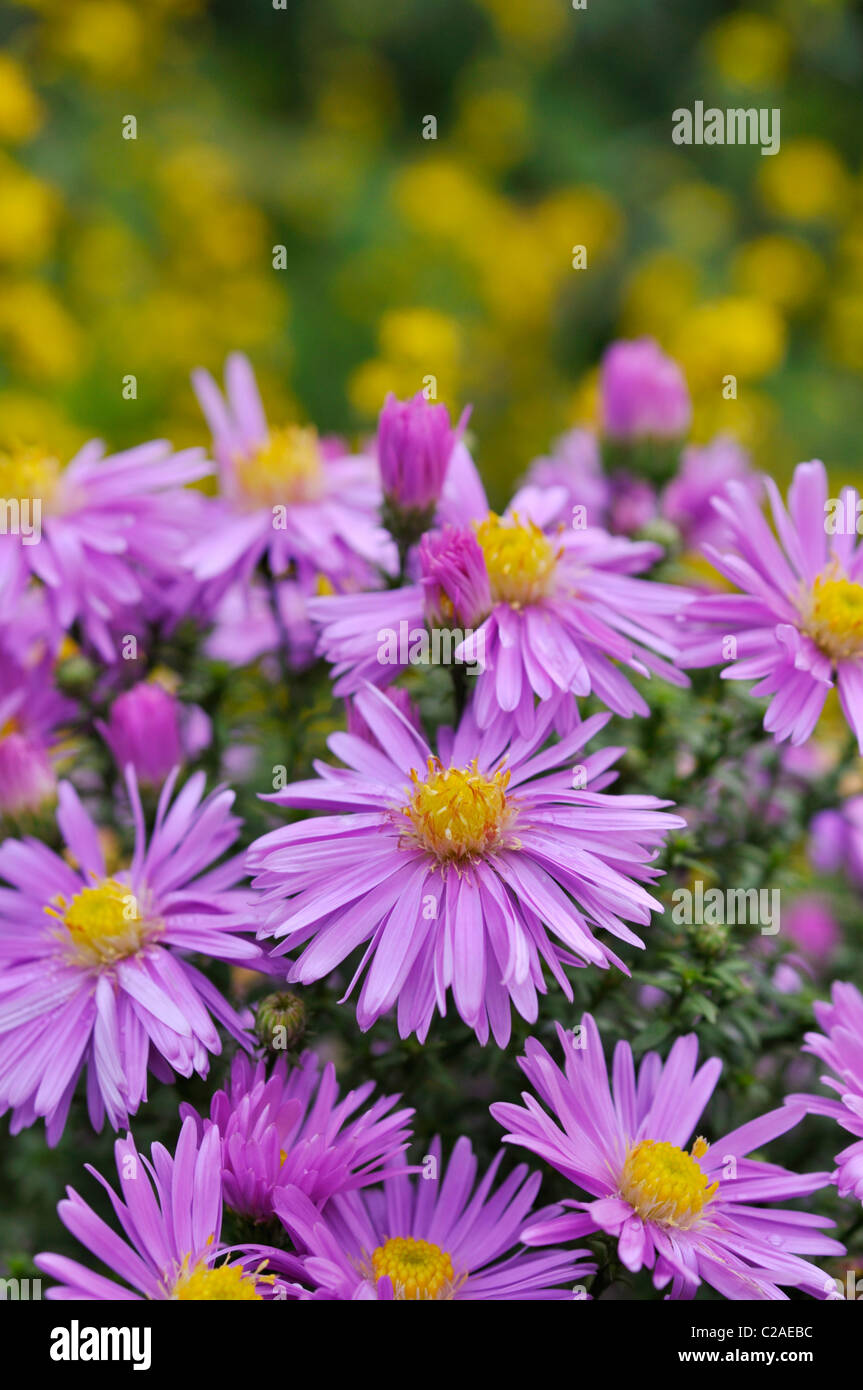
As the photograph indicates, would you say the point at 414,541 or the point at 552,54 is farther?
the point at 552,54

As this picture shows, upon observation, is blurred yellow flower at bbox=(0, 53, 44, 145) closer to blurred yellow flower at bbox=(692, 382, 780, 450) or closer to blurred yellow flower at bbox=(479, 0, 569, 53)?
blurred yellow flower at bbox=(692, 382, 780, 450)

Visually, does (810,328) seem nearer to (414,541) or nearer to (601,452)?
(601,452)

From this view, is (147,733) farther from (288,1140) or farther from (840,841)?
(840,841)

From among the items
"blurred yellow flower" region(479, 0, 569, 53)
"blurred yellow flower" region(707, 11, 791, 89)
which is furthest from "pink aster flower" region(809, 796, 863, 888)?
"blurred yellow flower" region(479, 0, 569, 53)

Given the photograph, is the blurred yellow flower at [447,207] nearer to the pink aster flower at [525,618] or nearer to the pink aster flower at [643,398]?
the pink aster flower at [643,398]

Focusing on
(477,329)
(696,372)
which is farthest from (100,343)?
(696,372)
